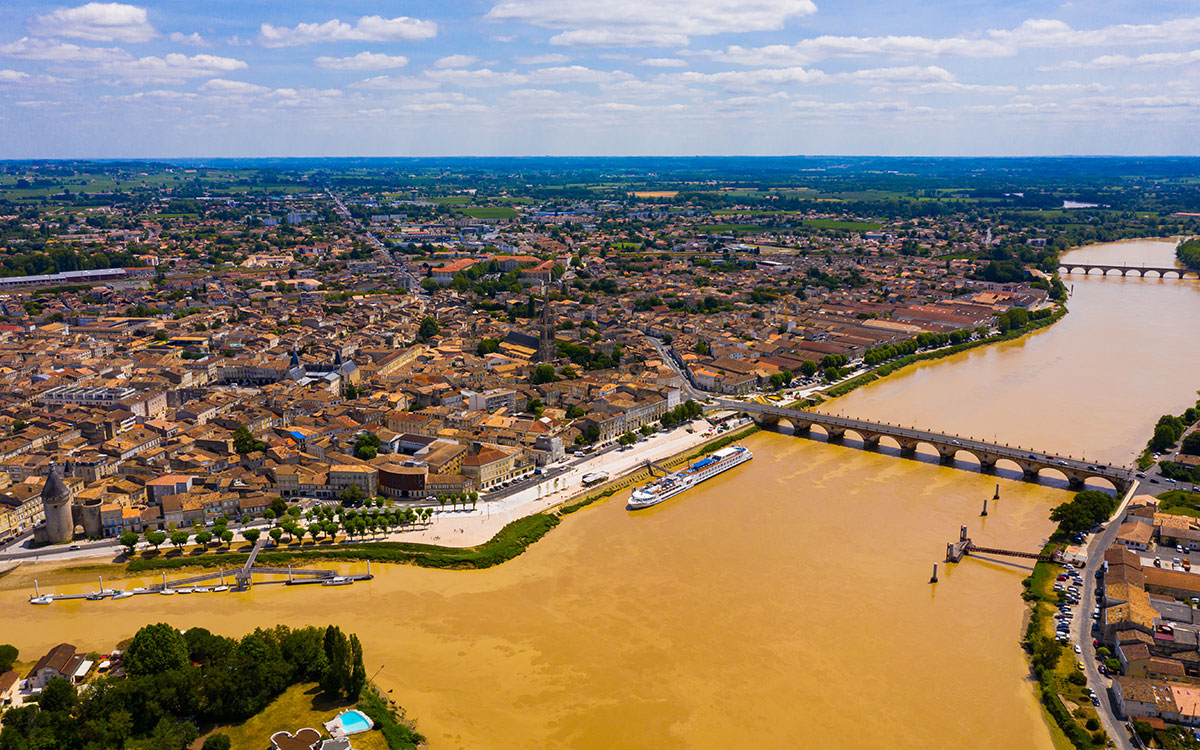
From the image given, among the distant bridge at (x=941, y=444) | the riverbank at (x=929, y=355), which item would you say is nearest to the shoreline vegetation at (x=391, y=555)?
the distant bridge at (x=941, y=444)

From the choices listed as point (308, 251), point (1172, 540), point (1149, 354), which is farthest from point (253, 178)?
point (1172, 540)

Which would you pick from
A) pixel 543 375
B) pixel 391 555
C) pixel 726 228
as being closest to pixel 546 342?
pixel 543 375

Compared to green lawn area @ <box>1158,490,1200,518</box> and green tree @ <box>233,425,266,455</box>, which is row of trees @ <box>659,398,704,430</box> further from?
green lawn area @ <box>1158,490,1200,518</box>

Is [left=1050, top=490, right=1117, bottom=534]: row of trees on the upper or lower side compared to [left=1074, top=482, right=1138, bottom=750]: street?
upper

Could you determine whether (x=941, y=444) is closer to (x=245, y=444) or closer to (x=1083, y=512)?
(x=1083, y=512)

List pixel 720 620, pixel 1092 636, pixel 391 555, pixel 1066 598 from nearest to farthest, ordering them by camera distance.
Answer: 1. pixel 1092 636
2. pixel 720 620
3. pixel 1066 598
4. pixel 391 555

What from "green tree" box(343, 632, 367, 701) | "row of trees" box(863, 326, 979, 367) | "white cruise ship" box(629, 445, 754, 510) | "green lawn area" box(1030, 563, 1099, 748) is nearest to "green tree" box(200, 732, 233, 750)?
"green tree" box(343, 632, 367, 701)
